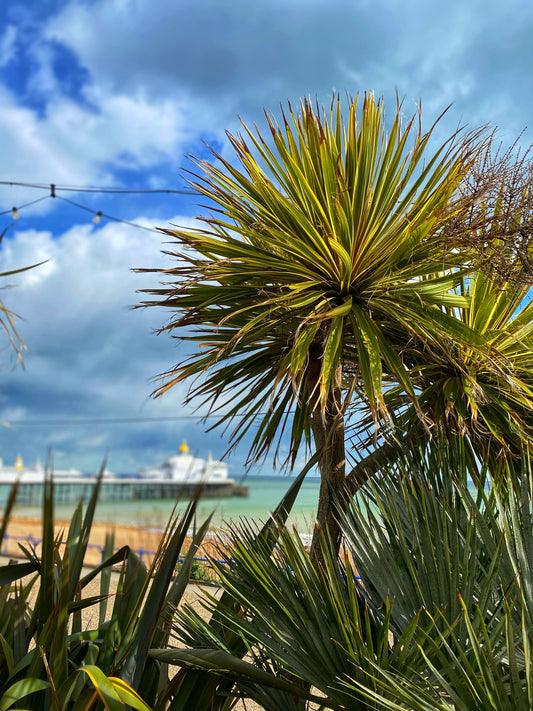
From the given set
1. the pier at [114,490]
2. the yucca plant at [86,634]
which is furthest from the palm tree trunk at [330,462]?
the pier at [114,490]

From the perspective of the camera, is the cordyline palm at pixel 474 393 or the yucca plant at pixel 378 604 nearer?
the yucca plant at pixel 378 604

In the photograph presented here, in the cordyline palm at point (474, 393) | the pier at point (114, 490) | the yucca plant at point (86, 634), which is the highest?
the cordyline palm at point (474, 393)

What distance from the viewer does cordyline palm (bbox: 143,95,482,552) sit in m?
3.02

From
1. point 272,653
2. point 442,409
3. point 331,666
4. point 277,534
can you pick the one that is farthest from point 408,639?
point 442,409

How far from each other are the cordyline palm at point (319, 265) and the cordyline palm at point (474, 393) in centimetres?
16

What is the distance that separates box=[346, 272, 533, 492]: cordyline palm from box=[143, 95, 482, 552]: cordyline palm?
0.51 feet

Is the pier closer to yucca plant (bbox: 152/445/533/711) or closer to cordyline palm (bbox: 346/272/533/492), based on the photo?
yucca plant (bbox: 152/445/533/711)

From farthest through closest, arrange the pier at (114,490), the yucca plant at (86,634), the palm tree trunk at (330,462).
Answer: the palm tree trunk at (330,462), the yucca plant at (86,634), the pier at (114,490)

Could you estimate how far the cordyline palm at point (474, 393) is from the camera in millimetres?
3078

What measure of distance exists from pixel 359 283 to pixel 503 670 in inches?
73.9

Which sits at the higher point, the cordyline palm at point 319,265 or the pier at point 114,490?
the cordyline palm at point 319,265

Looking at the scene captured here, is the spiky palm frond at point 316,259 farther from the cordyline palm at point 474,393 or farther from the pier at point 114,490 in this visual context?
the pier at point 114,490

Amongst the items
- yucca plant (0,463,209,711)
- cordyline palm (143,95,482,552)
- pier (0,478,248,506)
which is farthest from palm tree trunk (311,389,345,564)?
pier (0,478,248,506)

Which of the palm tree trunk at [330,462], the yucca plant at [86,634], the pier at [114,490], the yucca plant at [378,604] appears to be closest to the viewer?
the pier at [114,490]
